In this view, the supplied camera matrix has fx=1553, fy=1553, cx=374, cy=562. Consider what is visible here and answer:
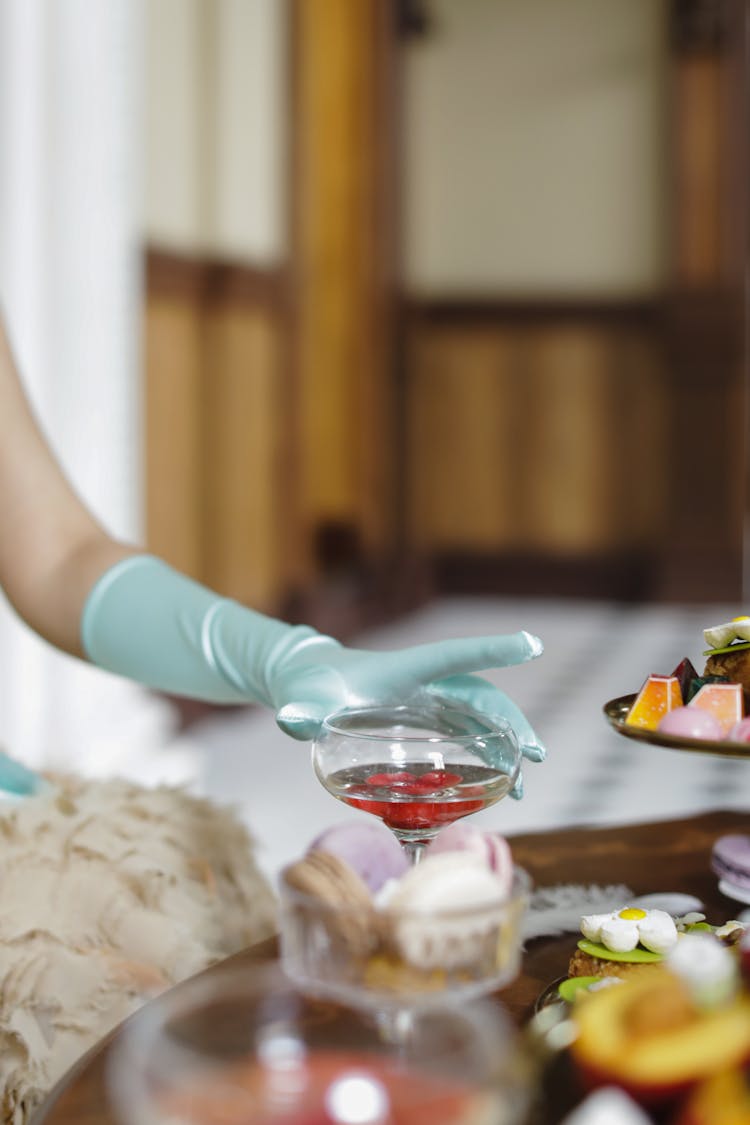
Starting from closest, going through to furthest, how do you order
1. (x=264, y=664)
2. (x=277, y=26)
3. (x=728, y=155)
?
(x=264, y=664) → (x=277, y=26) → (x=728, y=155)

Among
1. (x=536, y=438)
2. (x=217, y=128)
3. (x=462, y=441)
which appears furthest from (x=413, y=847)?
(x=462, y=441)

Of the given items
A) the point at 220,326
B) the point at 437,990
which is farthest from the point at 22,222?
the point at 437,990

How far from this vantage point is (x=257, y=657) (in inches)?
54.6

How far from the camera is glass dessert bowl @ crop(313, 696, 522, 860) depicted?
0.97 m

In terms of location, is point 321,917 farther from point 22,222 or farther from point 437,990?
point 22,222

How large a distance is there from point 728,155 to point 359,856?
19.9 feet

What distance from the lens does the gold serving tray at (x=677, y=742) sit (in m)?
0.91

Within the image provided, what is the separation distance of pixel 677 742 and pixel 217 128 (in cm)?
401

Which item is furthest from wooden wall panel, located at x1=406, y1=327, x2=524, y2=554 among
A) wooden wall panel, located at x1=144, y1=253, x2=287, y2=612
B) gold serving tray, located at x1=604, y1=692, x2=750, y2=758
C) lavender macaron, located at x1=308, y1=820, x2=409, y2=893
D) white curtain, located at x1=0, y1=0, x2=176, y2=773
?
lavender macaron, located at x1=308, y1=820, x2=409, y2=893

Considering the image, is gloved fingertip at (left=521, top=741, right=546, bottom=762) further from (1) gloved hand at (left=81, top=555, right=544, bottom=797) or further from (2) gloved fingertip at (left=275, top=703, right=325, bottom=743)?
(2) gloved fingertip at (left=275, top=703, right=325, bottom=743)

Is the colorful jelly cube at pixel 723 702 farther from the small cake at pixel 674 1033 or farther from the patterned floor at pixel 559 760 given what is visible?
the patterned floor at pixel 559 760

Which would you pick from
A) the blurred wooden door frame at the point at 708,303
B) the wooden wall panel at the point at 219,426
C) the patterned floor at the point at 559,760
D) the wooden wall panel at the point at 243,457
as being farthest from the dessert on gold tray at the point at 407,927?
the blurred wooden door frame at the point at 708,303

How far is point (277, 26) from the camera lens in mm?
5016

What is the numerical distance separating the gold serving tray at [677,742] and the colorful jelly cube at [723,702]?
31 mm
